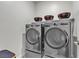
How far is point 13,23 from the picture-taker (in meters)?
2.42

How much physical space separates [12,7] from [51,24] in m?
1.16

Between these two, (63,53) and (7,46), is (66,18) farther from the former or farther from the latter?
(7,46)

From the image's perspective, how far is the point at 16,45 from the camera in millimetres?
2514

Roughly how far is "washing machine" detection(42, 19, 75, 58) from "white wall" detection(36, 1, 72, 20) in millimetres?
1084

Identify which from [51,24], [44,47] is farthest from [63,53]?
[51,24]

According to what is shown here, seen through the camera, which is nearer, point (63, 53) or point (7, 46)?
point (63, 53)

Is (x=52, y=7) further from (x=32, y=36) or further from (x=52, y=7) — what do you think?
(x=32, y=36)

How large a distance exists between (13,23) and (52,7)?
4.33 feet

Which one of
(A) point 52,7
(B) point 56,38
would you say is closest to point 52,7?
(A) point 52,7

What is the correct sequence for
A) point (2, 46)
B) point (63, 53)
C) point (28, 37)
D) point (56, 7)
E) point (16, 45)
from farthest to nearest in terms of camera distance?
point (56, 7) → point (16, 45) → point (28, 37) → point (2, 46) → point (63, 53)

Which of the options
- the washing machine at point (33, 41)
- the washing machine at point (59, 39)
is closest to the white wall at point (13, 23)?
the washing machine at point (33, 41)

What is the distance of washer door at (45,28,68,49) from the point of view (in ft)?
5.73

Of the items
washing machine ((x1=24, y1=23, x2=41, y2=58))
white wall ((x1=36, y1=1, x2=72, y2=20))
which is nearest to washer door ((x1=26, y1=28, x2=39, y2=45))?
washing machine ((x1=24, y1=23, x2=41, y2=58))

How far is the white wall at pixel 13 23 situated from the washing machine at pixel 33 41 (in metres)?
0.36
